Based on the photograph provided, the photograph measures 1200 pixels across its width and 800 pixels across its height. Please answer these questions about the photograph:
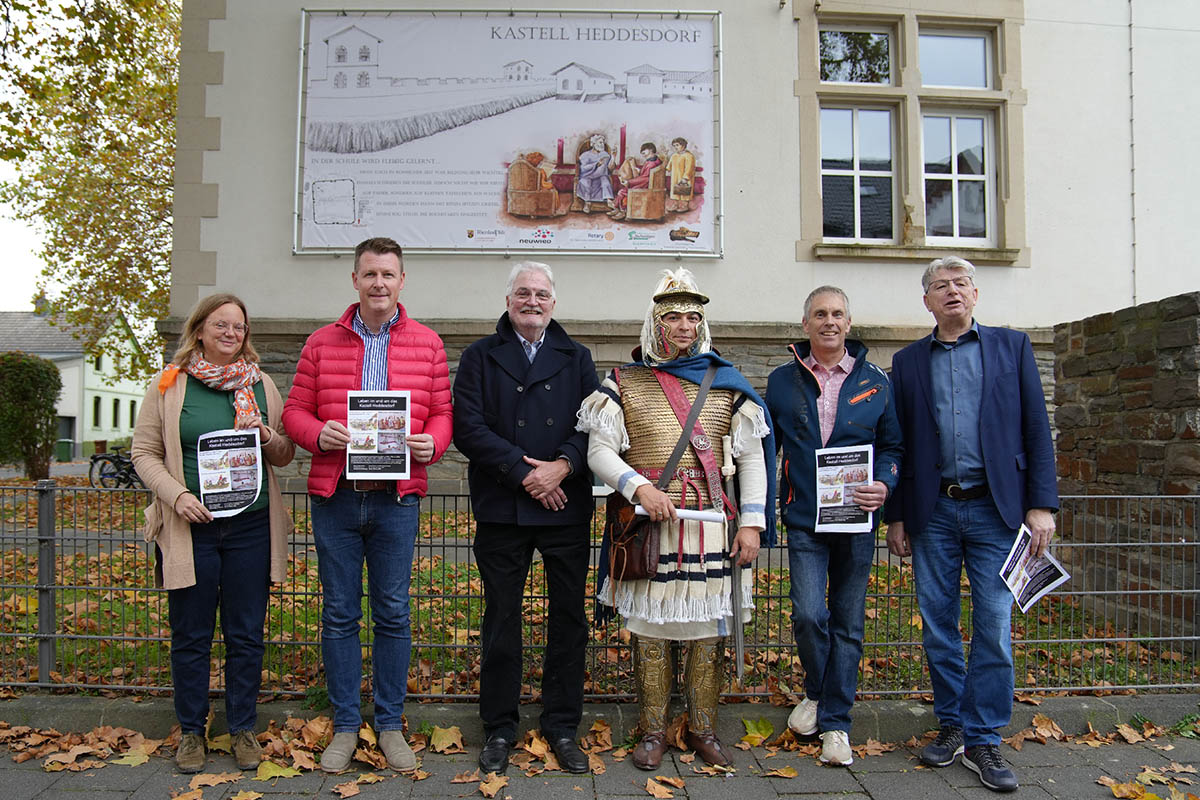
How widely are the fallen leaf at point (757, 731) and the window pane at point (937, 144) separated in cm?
898

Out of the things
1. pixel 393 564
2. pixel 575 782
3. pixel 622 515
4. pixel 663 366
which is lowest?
pixel 575 782

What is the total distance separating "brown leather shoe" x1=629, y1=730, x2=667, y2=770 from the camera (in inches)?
141

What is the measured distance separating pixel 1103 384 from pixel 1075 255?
5681 mm

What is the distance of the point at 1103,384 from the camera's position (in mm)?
5785

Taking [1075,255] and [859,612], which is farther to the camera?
[1075,255]

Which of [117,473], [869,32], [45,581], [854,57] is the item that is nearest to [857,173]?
[854,57]

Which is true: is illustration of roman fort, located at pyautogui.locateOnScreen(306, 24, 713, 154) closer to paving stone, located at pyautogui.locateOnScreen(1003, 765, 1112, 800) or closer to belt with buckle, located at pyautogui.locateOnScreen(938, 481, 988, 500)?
belt with buckle, located at pyautogui.locateOnScreen(938, 481, 988, 500)

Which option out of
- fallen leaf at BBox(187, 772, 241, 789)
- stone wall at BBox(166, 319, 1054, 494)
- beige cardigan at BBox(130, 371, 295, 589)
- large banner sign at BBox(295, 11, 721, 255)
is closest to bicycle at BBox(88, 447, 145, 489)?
stone wall at BBox(166, 319, 1054, 494)

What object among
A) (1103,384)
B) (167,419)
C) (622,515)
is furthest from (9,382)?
(1103,384)

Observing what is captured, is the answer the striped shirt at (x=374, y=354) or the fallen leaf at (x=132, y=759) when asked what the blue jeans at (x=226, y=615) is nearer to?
the fallen leaf at (x=132, y=759)

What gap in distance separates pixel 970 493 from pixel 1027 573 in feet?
1.52

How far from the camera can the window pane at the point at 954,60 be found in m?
10.7

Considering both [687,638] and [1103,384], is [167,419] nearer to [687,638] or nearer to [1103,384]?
[687,638]

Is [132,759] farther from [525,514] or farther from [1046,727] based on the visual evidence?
[1046,727]
